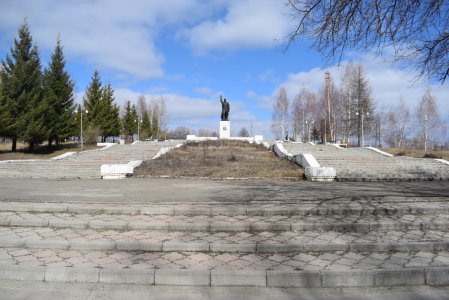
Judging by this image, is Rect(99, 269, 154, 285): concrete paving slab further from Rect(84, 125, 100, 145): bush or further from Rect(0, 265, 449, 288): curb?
Rect(84, 125, 100, 145): bush

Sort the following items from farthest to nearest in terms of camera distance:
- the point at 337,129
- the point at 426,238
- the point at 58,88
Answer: the point at 337,129
the point at 58,88
the point at 426,238

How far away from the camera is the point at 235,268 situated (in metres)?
4.16

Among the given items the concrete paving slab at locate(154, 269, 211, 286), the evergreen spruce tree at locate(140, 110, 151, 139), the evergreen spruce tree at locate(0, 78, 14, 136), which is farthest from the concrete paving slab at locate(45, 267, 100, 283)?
the evergreen spruce tree at locate(140, 110, 151, 139)

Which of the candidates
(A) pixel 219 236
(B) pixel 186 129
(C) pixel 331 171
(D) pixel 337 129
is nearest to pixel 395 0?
(A) pixel 219 236

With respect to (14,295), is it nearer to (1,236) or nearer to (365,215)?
(1,236)

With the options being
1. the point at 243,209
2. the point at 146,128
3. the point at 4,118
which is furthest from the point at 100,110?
the point at 243,209

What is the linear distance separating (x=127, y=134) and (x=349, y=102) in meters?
36.7

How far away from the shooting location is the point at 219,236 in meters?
5.21

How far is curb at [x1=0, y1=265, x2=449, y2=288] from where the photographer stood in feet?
12.9

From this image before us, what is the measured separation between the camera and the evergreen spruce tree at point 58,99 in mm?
34688

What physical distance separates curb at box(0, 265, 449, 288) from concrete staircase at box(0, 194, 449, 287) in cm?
1

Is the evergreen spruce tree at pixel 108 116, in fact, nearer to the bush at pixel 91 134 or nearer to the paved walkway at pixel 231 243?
the bush at pixel 91 134

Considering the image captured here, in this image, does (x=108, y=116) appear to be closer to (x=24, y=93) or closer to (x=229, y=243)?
(x=24, y=93)

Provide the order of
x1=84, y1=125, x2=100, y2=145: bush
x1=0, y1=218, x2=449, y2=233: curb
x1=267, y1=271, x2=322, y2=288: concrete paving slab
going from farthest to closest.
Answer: x1=84, y1=125, x2=100, y2=145: bush → x1=0, y1=218, x2=449, y2=233: curb → x1=267, y1=271, x2=322, y2=288: concrete paving slab
